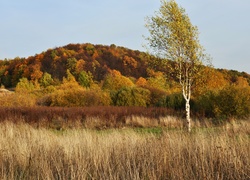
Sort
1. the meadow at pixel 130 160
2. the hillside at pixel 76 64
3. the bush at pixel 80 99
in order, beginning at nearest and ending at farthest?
the meadow at pixel 130 160 → the bush at pixel 80 99 → the hillside at pixel 76 64

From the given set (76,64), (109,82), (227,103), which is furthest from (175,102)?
(76,64)

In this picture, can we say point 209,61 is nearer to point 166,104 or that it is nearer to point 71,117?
point 71,117

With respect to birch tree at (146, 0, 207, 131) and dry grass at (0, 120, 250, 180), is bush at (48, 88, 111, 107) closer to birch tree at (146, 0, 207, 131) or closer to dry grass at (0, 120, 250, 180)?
birch tree at (146, 0, 207, 131)

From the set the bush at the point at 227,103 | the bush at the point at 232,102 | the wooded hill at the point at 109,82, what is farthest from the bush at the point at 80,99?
the bush at the point at 232,102

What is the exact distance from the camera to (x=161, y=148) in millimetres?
5508

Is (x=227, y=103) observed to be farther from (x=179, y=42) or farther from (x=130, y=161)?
(x=130, y=161)

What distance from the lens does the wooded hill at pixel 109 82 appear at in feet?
74.3

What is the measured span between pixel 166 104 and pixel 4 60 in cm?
7745

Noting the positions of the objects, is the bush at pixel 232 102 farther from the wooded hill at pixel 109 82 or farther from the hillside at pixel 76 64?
the hillside at pixel 76 64

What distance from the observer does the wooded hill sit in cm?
2266

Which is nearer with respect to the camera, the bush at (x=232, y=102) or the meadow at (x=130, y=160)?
the meadow at (x=130, y=160)

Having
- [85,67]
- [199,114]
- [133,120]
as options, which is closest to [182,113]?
[199,114]

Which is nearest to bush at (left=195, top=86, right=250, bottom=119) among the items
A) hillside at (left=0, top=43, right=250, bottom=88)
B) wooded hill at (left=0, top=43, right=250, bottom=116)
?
wooded hill at (left=0, top=43, right=250, bottom=116)

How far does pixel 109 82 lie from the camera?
175ft
